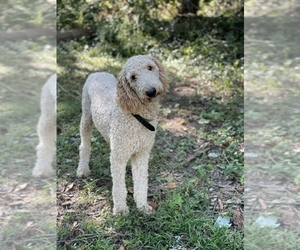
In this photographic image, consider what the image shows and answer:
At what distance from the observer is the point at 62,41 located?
5988 millimetres

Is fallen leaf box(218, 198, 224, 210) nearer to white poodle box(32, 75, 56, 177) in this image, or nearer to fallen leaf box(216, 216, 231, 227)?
fallen leaf box(216, 216, 231, 227)

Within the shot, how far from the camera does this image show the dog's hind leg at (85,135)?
2834 millimetres

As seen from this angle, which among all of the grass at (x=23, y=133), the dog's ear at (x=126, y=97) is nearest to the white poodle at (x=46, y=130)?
the grass at (x=23, y=133)

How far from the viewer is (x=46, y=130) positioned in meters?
1.91

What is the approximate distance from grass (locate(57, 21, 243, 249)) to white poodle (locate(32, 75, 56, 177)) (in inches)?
22.0

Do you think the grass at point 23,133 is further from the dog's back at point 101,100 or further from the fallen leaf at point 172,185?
the fallen leaf at point 172,185

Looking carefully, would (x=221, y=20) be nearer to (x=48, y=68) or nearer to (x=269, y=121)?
(x=269, y=121)

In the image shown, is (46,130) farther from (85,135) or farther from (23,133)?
(85,135)

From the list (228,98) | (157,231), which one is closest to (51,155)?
(157,231)

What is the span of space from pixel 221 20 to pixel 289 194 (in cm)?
394

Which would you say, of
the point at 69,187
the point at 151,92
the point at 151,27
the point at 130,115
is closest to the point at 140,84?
the point at 151,92

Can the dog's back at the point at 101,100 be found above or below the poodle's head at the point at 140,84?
below

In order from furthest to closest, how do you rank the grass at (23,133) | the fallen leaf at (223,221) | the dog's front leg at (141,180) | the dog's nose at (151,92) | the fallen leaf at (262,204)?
the dog's front leg at (141,180)
the fallen leaf at (223,221)
the fallen leaf at (262,204)
the dog's nose at (151,92)
the grass at (23,133)

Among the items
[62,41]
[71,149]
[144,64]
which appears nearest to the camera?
[144,64]
